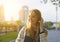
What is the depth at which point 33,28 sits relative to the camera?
129 centimetres

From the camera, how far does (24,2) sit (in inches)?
51.9

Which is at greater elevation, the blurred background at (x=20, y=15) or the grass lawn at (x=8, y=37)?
the blurred background at (x=20, y=15)

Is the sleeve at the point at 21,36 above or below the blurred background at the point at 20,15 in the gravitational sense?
below

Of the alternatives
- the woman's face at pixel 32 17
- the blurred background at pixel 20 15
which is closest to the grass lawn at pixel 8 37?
the blurred background at pixel 20 15

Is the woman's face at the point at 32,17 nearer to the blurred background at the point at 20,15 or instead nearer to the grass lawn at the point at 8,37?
the blurred background at the point at 20,15

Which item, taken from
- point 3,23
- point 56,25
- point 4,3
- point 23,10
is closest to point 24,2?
point 23,10

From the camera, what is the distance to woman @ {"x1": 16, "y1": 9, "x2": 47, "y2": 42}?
1.28 m

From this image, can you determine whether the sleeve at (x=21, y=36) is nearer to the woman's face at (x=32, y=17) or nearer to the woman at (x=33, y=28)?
the woman at (x=33, y=28)

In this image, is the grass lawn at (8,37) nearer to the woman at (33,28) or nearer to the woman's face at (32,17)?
the woman at (33,28)

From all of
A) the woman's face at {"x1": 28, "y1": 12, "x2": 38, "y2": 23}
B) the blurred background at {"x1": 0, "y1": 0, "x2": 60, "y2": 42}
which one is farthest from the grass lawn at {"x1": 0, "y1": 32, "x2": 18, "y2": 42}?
the woman's face at {"x1": 28, "y1": 12, "x2": 38, "y2": 23}

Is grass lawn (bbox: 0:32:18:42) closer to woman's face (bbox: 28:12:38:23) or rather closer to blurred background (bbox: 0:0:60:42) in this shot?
blurred background (bbox: 0:0:60:42)

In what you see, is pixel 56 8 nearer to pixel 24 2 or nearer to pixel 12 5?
pixel 24 2

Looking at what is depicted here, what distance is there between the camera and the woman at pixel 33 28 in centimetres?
128

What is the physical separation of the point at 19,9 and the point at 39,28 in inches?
11.2
